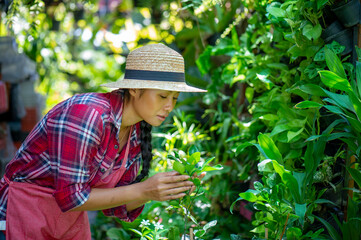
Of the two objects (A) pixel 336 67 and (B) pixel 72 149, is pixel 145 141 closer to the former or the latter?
(B) pixel 72 149

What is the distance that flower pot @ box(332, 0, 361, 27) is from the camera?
1.89m

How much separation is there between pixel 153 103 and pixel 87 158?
320 mm

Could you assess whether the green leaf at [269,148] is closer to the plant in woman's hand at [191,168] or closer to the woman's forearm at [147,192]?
the plant in woman's hand at [191,168]

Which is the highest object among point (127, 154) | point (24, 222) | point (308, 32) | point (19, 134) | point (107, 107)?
point (308, 32)

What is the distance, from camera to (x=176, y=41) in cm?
390

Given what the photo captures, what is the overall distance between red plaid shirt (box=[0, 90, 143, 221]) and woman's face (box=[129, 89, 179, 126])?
8 cm

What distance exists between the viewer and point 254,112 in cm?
246

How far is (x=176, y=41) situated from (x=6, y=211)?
93.6 inches

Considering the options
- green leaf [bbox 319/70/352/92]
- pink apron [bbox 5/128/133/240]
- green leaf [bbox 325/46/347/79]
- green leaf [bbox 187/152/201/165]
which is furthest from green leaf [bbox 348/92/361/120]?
pink apron [bbox 5/128/133/240]

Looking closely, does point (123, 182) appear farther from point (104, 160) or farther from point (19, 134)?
point (19, 134)

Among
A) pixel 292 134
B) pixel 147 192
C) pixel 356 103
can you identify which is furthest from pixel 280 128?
pixel 147 192

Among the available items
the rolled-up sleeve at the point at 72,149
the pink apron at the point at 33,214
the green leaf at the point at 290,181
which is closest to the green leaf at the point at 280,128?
the green leaf at the point at 290,181

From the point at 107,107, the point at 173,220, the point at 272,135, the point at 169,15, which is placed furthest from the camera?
the point at 169,15

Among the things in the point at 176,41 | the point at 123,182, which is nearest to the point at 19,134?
the point at 176,41
